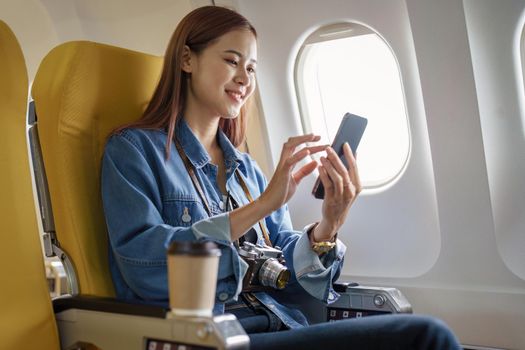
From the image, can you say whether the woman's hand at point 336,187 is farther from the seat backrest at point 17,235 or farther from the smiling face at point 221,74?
the seat backrest at point 17,235

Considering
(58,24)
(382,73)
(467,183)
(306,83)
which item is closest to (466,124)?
(467,183)

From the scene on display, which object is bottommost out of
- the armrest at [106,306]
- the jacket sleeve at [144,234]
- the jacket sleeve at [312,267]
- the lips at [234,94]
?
the jacket sleeve at [312,267]

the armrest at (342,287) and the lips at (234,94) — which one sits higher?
the lips at (234,94)

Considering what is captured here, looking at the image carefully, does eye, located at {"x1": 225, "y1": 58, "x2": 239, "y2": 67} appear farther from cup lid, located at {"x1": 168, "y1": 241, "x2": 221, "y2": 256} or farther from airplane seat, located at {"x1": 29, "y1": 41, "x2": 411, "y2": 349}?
cup lid, located at {"x1": 168, "y1": 241, "x2": 221, "y2": 256}

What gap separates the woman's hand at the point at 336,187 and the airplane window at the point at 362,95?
104 centimetres

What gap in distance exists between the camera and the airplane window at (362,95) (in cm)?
329

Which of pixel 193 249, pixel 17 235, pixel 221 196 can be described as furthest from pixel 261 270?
pixel 193 249

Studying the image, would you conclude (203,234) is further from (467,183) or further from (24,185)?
(467,183)

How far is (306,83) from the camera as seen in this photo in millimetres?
3355

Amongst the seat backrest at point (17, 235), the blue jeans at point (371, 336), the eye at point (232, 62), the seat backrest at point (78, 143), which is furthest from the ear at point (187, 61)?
the blue jeans at point (371, 336)

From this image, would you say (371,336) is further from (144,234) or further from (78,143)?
(78,143)

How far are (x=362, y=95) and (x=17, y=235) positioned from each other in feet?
6.28

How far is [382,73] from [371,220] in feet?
2.12

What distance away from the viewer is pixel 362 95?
3441 mm
